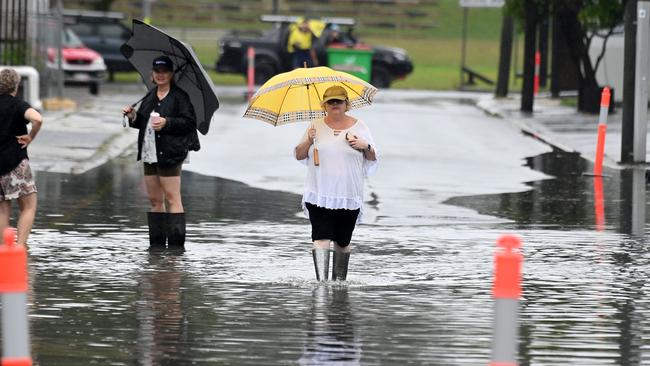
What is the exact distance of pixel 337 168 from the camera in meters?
11.4

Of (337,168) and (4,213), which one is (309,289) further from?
(4,213)

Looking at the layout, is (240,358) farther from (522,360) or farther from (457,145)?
(457,145)

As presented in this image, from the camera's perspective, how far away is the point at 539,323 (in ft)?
33.1

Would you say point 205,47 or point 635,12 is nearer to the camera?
point 635,12

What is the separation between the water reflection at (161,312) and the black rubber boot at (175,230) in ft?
1.29

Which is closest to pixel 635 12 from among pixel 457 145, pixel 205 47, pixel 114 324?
pixel 457 145

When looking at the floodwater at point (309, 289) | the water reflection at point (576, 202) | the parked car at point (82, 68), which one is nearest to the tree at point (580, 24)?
the parked car at point (82, 68)

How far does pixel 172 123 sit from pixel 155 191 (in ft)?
2.36

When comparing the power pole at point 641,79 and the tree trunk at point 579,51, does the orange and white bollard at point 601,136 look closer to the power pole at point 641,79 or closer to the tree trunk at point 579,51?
the power pole at point 641,79

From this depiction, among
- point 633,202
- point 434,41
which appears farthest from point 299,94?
point 434,41

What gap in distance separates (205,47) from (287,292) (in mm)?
49165

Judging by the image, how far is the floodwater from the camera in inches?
360

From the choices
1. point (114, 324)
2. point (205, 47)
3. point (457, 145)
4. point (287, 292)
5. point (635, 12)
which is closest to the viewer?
point (114, 324)

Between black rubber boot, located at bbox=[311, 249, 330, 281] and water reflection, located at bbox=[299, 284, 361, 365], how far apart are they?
0.09 metres
